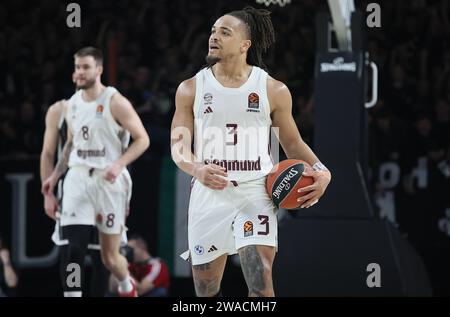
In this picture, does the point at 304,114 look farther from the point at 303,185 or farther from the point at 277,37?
the point at 303,185

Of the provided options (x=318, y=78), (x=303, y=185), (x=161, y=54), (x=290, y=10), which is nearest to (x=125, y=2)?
(x=161, y=54)

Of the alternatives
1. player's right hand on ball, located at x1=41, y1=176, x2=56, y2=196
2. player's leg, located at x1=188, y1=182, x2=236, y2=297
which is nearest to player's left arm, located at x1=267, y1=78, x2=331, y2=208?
player's leg, located at x1=188, y1=182, x2=236, y2=297

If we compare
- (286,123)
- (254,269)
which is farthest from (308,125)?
(254,269)

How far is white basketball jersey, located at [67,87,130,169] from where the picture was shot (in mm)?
8500

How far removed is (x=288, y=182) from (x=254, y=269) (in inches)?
20.4

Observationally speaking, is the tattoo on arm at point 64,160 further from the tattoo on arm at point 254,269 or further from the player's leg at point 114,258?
the tattoo on arm at point 254,269

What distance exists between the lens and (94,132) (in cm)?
852

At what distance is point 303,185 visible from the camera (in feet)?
19.3

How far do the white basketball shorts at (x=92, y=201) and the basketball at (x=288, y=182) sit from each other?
280cm

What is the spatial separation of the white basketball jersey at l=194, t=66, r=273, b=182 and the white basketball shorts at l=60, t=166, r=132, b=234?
2563 millimetres

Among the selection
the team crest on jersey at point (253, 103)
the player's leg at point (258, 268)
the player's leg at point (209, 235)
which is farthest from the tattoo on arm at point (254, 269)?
the team crest on jersey at point (253, 103)

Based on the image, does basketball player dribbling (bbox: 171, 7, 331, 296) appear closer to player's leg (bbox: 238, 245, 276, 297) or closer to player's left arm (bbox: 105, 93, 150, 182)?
player's leg (bbox: 238, 245, 276, 297)

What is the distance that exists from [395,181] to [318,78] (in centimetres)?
155

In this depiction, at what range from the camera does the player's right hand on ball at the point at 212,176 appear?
5.70 meters
